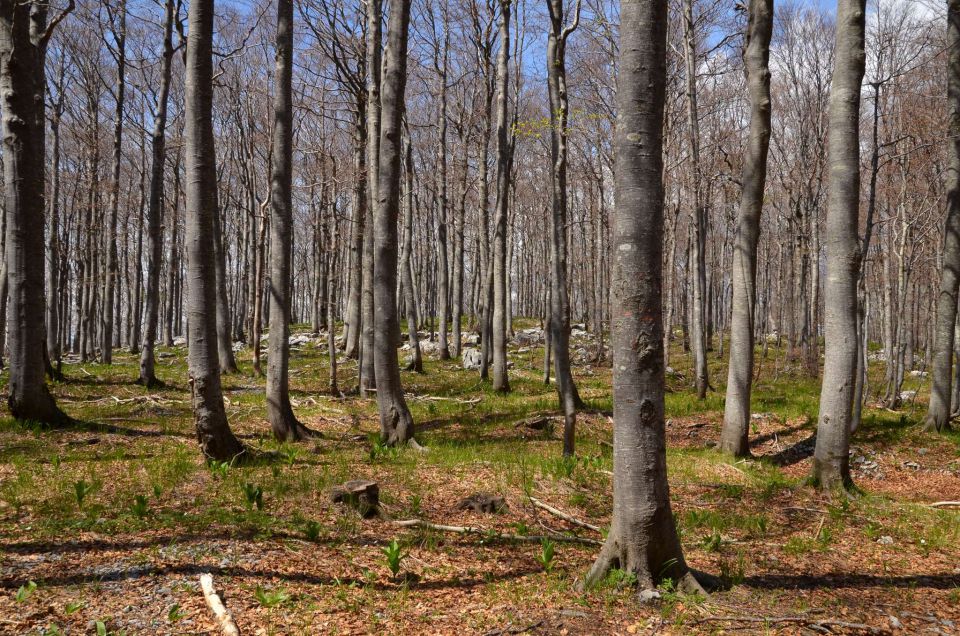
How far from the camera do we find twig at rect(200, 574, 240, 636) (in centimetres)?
300

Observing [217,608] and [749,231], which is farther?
[749,231]

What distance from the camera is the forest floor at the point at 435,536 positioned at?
328cm

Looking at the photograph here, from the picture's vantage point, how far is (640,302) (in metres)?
3.40

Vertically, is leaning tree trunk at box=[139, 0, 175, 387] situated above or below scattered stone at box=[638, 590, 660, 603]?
above

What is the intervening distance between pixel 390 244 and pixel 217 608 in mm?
5148

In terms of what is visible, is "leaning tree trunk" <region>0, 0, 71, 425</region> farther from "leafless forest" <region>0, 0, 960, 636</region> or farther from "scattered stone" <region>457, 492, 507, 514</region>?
"scattered stone" <region>457, 492, 507, 514</region>

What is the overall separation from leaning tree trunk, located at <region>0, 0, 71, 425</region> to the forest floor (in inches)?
21.7

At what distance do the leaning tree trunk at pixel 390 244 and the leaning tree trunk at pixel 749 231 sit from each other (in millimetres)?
4955

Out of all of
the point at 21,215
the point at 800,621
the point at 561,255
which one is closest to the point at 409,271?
the point at 561,255

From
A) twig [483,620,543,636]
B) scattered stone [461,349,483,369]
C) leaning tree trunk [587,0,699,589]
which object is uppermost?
leaning tree trunk [587,0,699,589]

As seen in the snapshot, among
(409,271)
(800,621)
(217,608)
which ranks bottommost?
(800,621)

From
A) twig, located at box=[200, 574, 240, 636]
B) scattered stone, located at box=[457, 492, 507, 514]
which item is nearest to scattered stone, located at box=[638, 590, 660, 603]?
scattered stone, located at box=[457, 492, 507, 514]

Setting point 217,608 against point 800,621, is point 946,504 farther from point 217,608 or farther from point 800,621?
point 217,608

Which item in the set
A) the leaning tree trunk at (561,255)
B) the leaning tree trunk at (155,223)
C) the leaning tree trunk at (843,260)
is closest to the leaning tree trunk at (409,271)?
the leaning tree trunk at (155,223)
